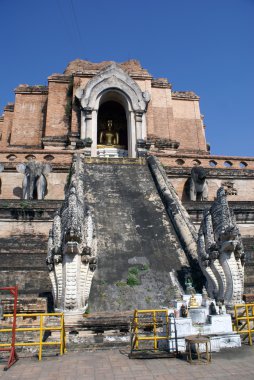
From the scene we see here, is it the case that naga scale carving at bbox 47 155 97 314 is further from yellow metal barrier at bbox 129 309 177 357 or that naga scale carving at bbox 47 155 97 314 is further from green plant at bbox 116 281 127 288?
yellow metal barrier at bbox 129 309 177 357

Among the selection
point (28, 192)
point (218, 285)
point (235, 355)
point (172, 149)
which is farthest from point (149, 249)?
point (172, 149)

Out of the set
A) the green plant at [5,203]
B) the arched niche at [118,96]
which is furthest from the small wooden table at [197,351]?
the arched niche at [118,96]

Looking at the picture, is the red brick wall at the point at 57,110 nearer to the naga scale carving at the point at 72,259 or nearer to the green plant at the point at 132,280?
the naga scale carving at the point at 72,259

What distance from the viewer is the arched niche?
71.8 ft

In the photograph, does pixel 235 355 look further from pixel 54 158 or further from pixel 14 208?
pixel 54 158

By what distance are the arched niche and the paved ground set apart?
16.3 m

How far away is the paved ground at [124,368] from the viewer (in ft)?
16.9

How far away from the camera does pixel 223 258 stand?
8.69 meters

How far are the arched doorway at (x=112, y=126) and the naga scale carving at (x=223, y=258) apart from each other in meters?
16.0

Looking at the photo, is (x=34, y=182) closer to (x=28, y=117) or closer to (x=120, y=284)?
(x=120, y=284)

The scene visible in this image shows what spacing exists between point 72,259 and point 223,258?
367cm

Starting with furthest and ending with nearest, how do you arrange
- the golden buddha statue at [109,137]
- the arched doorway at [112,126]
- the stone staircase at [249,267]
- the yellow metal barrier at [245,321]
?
the arched doorway at [112,126] < the golden buddha statue at [109,137] < the stone staircase at [249,267] < the yellow metal barrier at [245,321]

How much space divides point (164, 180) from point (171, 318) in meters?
8.36

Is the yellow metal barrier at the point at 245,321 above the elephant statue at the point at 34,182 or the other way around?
the other way around
